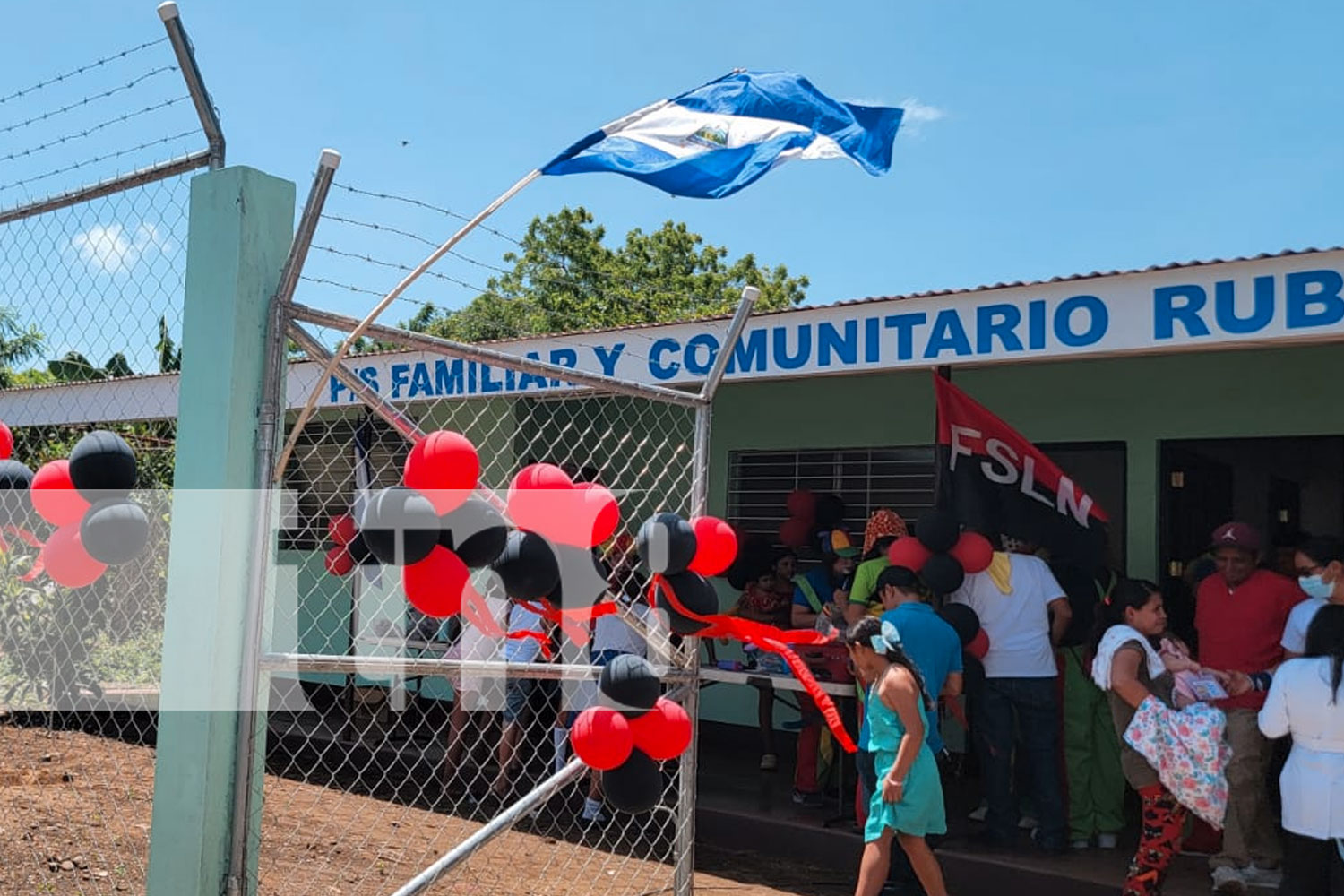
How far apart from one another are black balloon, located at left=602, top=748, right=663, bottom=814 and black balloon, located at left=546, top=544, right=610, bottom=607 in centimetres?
51

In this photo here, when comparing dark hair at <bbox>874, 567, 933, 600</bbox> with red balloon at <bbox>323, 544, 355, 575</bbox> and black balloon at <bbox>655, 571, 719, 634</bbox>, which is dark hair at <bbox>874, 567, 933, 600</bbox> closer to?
black balloon at <bbox>655, 571, 719, 634</bbox>

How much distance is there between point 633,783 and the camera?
3.41 meters

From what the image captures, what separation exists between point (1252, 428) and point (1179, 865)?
274 cm

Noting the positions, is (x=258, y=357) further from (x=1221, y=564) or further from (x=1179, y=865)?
(x=1179, y=865)

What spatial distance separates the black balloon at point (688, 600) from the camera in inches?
143

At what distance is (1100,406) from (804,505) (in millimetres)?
2194

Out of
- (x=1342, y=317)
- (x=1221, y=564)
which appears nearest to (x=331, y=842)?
(x=1221, y=564)

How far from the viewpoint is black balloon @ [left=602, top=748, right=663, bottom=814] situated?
3.41 m

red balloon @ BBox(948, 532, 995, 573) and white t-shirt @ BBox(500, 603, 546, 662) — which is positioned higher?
red balloon @ BBox(948, 532, 995, 573)

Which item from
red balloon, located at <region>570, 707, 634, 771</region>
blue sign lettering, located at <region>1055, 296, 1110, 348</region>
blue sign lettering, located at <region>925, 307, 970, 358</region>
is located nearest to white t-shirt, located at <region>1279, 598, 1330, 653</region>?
blue sign lettering, located at <region>1055, 296, 1110, 348</region>

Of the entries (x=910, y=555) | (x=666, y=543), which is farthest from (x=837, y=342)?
(x=666, y=543)

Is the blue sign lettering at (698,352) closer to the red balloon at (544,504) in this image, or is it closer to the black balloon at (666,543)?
the black balloon at (666,543)

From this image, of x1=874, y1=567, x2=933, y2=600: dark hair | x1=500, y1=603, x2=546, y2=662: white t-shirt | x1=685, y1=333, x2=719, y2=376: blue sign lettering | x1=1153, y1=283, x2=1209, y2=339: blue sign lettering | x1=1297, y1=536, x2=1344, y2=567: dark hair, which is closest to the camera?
x1=1297, y1=536, x2=1344, y2=567: dark hair

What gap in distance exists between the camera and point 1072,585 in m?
6.66
